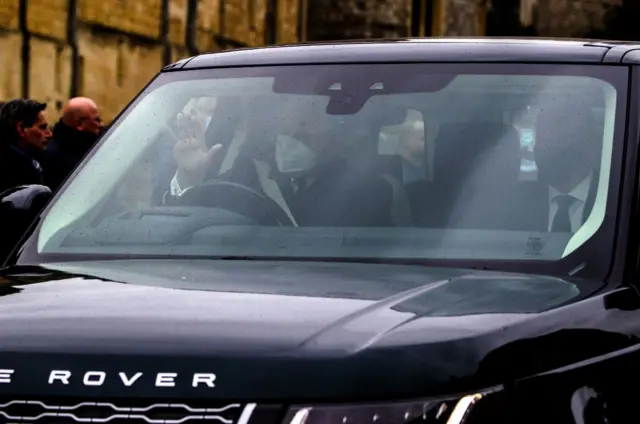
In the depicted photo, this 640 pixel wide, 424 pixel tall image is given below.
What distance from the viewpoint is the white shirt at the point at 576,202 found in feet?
13.4

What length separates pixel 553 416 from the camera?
3.13m

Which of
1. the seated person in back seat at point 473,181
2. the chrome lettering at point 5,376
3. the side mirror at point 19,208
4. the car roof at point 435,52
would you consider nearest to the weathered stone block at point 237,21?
the car roof at point 435,52

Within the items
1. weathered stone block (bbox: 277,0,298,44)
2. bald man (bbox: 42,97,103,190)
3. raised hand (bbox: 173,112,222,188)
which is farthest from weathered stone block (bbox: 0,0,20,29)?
raised hand (bbox: 173,112,222,188)

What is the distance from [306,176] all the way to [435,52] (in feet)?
1.59

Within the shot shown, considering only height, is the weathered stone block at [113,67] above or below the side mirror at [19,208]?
below

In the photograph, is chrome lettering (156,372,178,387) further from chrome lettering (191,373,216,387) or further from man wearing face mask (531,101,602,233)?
man wearing face mask (531,101,602,233)

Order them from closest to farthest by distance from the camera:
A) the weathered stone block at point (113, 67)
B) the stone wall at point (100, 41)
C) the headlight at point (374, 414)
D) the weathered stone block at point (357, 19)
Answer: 1. the headlight at point (374, 414)
2. the stone wall at point (100, 41)
3. the weathered stone block at point (113, 67)
4. the weathered stone block at point (357, 19)

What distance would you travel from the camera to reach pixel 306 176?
4.37 meters

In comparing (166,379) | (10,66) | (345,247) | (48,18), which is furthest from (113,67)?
(166,379)

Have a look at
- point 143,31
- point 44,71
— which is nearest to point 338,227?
point 44,71

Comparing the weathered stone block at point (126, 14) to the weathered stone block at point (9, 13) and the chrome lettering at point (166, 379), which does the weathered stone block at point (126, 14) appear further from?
the chrome lettering at point (166, 379)

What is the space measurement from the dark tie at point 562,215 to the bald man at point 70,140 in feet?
26.4

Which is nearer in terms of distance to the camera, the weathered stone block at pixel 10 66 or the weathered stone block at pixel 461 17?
the weathered stone block at pixel 10 66

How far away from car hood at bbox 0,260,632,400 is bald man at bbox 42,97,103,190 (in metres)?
8.47
